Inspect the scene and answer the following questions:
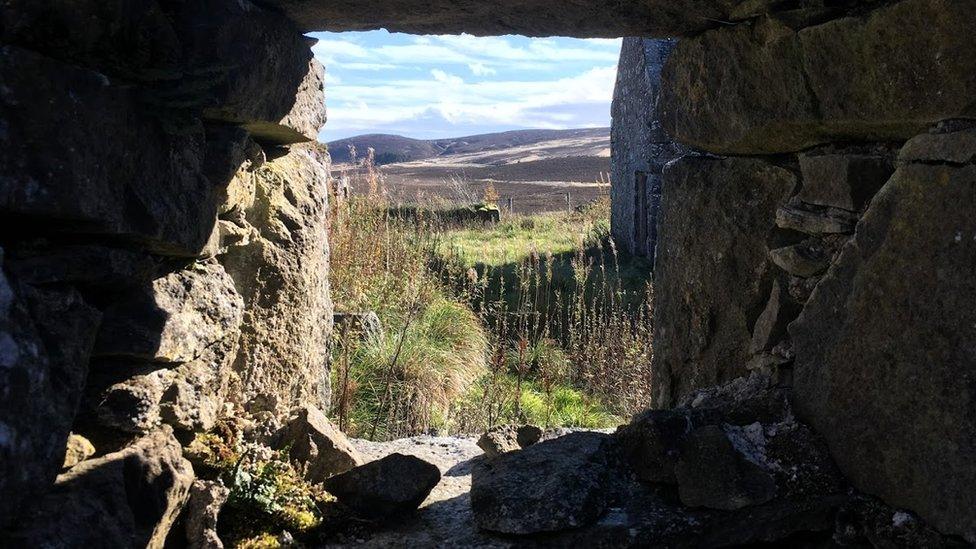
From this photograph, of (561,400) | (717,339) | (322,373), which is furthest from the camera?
(561,400)

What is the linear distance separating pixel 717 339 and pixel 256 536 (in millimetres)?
1572

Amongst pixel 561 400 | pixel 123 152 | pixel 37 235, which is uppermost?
pixel 123 152

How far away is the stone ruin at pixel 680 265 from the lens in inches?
75.6

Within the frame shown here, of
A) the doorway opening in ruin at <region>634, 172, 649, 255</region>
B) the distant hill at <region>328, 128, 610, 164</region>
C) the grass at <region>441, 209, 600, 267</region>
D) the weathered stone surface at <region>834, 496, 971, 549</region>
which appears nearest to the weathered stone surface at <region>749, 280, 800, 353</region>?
the weathered stone surface at <region>834, 496, 971, 549</region>

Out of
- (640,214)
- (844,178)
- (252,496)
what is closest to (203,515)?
(252,496)

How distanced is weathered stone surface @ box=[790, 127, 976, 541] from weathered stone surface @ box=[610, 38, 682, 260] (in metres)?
6.49

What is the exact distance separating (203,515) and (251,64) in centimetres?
120

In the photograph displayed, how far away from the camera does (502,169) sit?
4566 centimetres

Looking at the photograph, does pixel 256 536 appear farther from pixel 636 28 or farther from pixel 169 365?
pixel 636 28

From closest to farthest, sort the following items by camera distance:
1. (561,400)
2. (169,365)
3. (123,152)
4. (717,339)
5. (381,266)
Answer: (123,152)
(169,365)
(717,339)
(561,400)
(381,266)

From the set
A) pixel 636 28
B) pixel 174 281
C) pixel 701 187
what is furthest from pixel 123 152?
pixel 701 187

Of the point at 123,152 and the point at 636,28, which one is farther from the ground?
the point at 636,28

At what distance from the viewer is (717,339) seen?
118 inches

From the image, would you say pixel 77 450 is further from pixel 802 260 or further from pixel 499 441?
pixel 802 260
